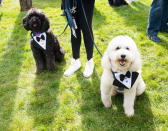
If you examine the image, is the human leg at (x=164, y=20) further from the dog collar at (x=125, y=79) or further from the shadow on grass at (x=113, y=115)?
the dog collar at (x=125, y=79)

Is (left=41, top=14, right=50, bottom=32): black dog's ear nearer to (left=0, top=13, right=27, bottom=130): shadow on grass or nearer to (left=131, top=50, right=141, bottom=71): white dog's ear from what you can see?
(left=0, top=13, right=27, bottom=130): shadow on grass

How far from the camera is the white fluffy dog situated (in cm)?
197

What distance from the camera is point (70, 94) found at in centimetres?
285

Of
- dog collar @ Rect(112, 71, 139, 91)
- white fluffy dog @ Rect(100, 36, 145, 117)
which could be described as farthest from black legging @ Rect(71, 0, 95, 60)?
dog collar @ Rect(112, 71, 139, 91)

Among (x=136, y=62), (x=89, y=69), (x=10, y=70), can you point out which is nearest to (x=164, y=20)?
(x=89, y=69)

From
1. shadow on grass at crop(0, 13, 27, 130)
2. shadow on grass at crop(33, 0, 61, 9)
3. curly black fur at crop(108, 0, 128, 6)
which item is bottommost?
shadow on grass at crop(33, 0, 61, 9)

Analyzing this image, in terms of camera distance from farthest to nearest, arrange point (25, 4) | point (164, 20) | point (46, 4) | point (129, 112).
Answer: point (46, 4) < point (25, 4) < point (164, 20) < point (129, 112)

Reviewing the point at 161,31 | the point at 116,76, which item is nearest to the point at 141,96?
the point at 116,76

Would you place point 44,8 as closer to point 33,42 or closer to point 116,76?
point 33,42

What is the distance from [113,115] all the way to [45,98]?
117 centimetres

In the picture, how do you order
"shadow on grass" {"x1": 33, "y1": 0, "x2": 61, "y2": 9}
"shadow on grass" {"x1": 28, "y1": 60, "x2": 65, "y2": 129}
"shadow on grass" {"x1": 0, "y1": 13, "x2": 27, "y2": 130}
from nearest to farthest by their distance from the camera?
1. "shadow on grass" {"x1": 28, "y1": 60, "x2": 65, "y2": 129}
2. "shadow on grass" {"x1": 0, "y1": 13, "x2": 27, "y2": 130}
3. "shadow on grass" {"x1": 33, "y1": 0, "x2": 61, "y2": 9}

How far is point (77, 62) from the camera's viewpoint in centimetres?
339

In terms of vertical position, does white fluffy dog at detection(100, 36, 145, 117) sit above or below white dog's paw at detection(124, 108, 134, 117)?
above

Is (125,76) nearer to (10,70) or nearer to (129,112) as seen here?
(129,112)
